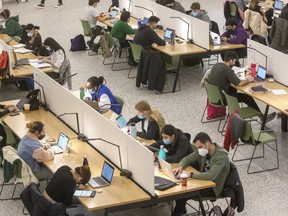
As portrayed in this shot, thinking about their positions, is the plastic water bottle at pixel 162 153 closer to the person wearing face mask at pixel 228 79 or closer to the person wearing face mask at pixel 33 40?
the person wearing face mask at pixel 228 79

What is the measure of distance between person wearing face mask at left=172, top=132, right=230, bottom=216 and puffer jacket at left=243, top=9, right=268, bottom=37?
5.89 m

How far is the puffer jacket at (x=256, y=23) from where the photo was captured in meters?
12.0

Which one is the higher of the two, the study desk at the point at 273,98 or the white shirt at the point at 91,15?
the study desk at the point at 273,98

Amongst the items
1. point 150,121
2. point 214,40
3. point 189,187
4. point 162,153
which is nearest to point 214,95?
point 150,121

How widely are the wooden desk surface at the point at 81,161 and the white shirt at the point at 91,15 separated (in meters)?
4.54

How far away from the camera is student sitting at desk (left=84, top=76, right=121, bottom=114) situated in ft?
26.8

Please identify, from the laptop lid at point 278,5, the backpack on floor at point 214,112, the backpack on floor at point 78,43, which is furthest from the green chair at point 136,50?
the laptop lid at point 278,5

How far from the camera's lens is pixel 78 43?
12688mm

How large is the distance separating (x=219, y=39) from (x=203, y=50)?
46 centimetres

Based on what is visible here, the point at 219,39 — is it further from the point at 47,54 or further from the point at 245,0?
the point at 245,0

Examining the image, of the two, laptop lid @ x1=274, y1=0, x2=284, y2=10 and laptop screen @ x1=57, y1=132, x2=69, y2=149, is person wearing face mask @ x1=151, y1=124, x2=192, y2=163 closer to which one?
laptop screen @ x1=57, y1=132, x2=69, y2=149

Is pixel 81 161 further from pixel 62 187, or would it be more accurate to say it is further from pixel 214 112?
pixel 214 112

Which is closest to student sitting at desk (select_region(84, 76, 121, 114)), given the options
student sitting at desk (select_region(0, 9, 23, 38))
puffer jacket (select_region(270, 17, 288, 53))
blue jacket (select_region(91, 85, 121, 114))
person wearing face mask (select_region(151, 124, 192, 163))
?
blue jacket (select_region(91, 85, 121, 114))

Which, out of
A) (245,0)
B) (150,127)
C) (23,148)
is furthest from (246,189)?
(245,0)
